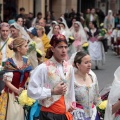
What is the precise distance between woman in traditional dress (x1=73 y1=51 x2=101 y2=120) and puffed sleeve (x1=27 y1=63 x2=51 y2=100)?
873mm

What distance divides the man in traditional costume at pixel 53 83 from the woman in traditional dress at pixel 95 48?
1147 cm

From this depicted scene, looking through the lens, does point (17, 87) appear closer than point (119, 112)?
No

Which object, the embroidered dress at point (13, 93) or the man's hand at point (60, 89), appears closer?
the man's hand at point (60, 89)

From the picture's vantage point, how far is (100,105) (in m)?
6.36

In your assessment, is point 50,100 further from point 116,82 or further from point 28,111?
point 28,111

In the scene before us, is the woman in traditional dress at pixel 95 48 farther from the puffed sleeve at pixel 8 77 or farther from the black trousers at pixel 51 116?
the black trousers at pixel 51 116

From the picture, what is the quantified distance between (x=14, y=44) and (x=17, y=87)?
0.60 meters

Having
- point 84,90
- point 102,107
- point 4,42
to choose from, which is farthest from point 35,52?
point 102,107

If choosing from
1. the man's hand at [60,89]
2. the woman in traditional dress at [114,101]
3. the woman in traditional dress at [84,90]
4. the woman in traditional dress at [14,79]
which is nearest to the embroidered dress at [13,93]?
the woman in traditional dress at [14,79]

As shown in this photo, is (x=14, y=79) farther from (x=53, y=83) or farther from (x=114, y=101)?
(x=114, y=101)

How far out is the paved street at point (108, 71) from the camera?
1376cm

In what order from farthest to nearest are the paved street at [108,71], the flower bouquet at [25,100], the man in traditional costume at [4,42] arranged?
the paved street at [108,71] → the man in traditional costume at [4,42] → the flower bouquet at [25,100]

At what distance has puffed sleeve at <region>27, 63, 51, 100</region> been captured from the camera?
5506 mm

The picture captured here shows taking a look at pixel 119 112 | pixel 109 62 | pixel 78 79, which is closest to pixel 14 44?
pixel 78 79
